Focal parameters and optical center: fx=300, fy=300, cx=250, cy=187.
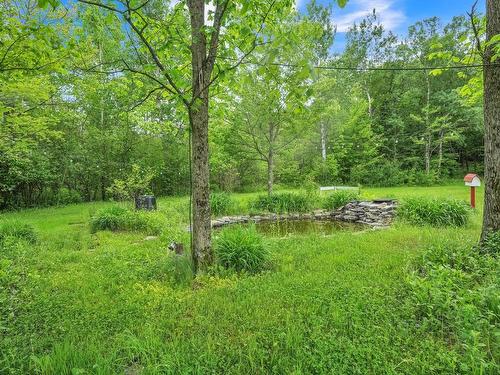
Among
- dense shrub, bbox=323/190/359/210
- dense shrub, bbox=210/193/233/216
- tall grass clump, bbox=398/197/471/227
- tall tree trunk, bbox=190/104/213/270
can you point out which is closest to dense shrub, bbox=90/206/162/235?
dense shrub, bbox=210/193/233/216

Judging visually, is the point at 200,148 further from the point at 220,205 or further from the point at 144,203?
the point at 220,205

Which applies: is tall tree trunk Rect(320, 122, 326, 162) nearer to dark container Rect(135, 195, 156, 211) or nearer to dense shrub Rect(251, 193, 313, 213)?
dense shrub Rect(251, 193, 313, 213)

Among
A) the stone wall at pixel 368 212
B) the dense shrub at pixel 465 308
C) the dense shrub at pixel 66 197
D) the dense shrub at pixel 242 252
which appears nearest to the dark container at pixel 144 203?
the dense shrub at pixel 242 252

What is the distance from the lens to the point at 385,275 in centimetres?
309

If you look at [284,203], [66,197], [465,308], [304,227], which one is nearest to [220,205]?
[284,203]

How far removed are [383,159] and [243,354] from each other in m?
18.4

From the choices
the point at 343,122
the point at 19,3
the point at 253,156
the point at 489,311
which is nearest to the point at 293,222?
the point at 253,156

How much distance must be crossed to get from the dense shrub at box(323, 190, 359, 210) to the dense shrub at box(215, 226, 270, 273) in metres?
5.73

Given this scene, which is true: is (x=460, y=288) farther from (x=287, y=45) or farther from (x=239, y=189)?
(x=239, y=189)

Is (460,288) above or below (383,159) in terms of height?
below

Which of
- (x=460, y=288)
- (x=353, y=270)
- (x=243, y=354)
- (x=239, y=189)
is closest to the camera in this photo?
(x=243, y=354)

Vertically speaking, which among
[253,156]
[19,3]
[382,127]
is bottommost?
[253,156]

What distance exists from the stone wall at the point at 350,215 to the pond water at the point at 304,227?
→ 319 millimetres

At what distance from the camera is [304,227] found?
7.12 metres
